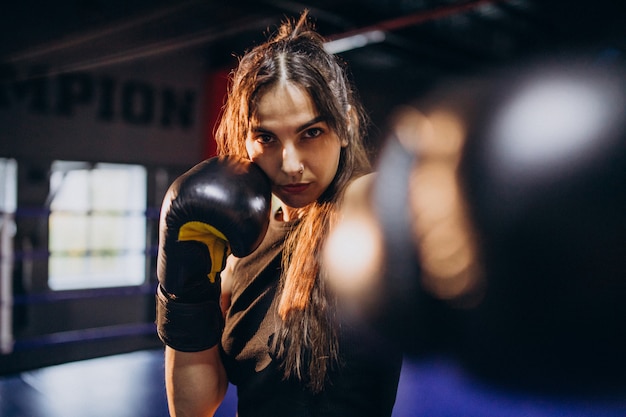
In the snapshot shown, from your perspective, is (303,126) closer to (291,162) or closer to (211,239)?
(291,162)

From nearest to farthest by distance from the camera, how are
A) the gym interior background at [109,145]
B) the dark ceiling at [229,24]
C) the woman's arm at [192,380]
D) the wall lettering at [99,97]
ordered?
the woman's arm at [192,380]
the gym interior background at [109,145]
the dark ceiling at [229,24]
the wall lettering at [99,97]

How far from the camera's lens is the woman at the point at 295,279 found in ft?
2.46

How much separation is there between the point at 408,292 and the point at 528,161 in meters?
2.65

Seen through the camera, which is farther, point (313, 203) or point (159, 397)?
point (159, 397)

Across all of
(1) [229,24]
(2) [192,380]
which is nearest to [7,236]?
(1) [229,24]

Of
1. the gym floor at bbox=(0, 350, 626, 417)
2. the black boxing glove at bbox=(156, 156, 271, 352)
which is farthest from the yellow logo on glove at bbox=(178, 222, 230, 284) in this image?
the gym floor at bbox=(0, 350, 626, 417)

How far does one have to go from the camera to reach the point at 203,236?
0.81 metres

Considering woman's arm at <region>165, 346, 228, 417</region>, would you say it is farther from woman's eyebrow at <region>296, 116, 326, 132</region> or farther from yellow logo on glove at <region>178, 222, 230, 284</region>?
woman's eyebrow at <region>296, 116, 326, 132</region>

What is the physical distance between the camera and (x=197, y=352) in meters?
0.84

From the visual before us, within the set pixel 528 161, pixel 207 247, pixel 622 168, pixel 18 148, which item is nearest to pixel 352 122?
pixel 207 247

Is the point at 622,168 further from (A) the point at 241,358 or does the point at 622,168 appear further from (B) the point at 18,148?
(B) the point at 18,148

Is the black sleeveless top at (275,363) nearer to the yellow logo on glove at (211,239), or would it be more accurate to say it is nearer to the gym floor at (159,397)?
the yellow logo on glove at (211,239)

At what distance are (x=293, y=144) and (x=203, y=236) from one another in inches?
8.3

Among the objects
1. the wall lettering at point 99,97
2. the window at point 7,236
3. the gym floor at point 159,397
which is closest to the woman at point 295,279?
the gym floor at point 159,397
